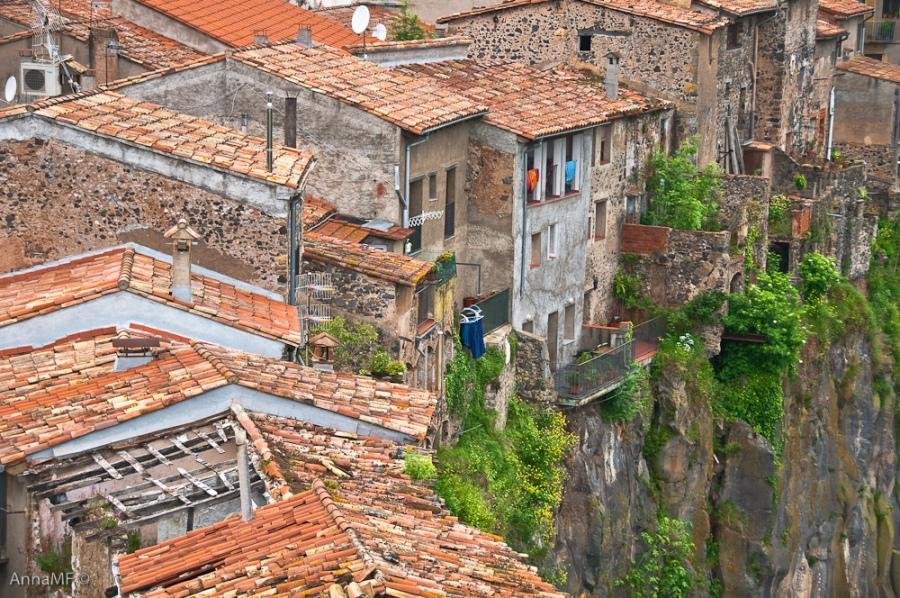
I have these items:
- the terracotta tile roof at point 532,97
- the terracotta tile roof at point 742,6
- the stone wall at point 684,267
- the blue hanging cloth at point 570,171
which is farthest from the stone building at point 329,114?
the terracotta tile roof at point 742,6

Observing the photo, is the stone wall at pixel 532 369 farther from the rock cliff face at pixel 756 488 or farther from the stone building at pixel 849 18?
the stone building at pixel 849 18

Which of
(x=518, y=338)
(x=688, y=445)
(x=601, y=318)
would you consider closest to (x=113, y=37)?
(x=518, y=338)

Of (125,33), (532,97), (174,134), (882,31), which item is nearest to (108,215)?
(174,134)

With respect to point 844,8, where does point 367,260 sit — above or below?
above

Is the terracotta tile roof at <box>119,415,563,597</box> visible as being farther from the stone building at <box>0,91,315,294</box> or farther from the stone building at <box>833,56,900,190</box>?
the stone building at <box>833,56,900,190</box>

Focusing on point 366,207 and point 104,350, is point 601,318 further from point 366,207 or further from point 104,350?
point 104,350

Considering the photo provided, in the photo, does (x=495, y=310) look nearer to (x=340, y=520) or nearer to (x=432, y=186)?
(x=432, y=186)
